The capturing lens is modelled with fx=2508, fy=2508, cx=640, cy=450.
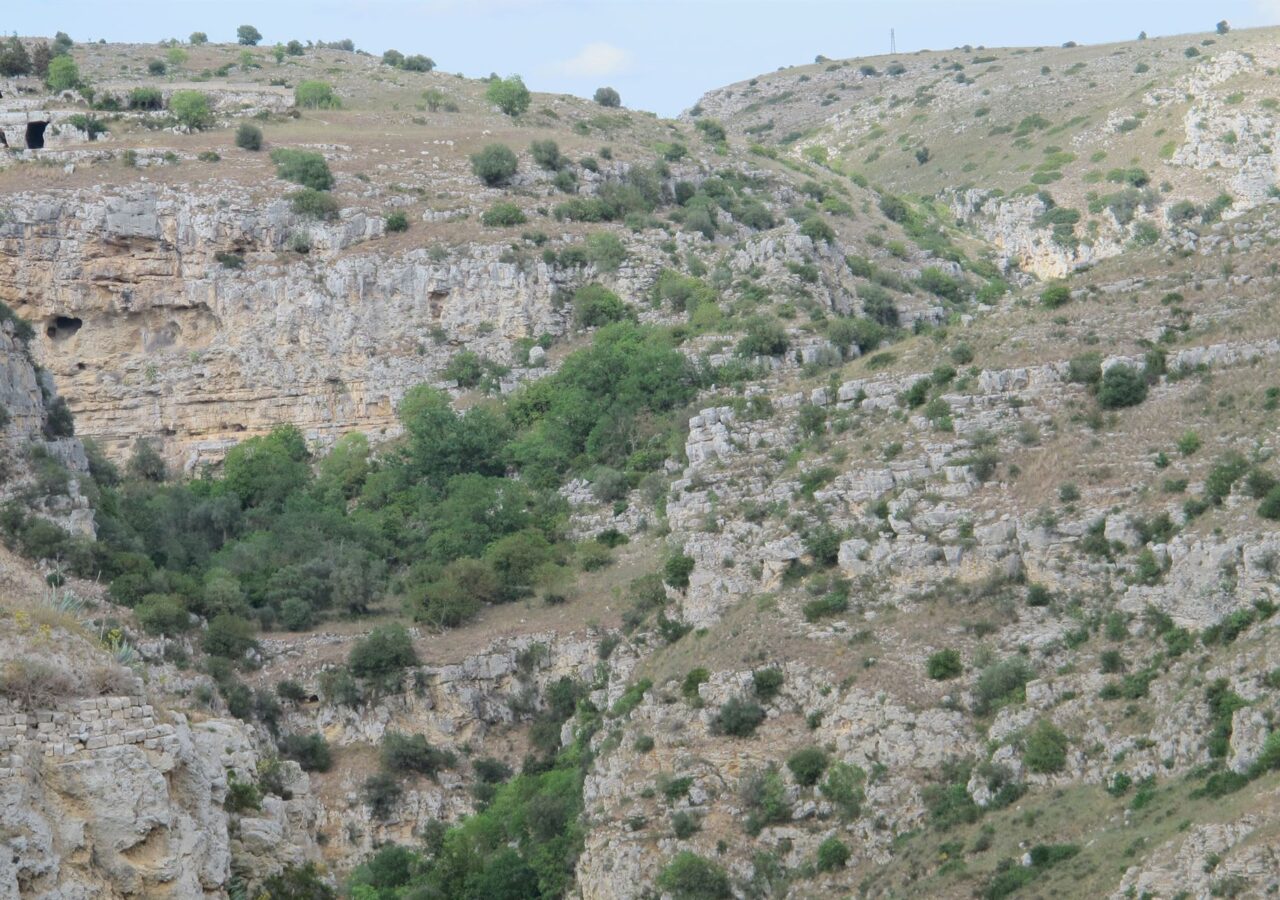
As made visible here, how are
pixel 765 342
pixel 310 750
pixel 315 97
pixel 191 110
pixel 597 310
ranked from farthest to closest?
pixel 315 97 < pixel 191 110 < pixel 597 310 < pixel 765 342 < pixel 310 750

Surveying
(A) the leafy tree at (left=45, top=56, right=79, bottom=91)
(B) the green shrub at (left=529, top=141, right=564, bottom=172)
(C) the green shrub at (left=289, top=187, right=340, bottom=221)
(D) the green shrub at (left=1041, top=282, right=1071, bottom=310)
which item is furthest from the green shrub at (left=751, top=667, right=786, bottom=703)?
(A) the leafy tree at (left=45, top=56, right=79, bottom=91)

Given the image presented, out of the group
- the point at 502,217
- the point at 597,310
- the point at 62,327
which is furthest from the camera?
the point at 502,217

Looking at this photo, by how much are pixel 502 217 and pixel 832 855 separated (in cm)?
4158

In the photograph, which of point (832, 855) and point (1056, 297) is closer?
point (832, 855)

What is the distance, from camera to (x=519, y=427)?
7325cm

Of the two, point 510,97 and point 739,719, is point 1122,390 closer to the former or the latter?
point 739,719

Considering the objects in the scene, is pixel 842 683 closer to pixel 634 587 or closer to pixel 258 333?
pixel 634 587

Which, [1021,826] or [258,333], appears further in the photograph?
[258,333]

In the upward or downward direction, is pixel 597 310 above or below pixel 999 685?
above

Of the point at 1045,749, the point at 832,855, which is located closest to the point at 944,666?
the point at 1045,749

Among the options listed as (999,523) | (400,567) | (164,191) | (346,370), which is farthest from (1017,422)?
(164,191)

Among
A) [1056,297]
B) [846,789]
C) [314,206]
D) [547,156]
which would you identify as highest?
[547,156]

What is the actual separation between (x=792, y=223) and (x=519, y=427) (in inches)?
627

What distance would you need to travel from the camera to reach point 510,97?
99562 mm
